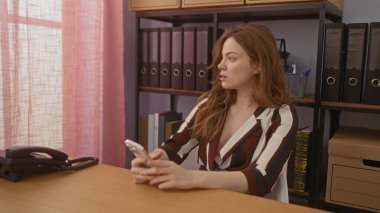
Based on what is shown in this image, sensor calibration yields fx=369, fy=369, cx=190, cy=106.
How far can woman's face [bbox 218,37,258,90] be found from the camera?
4.19 feet

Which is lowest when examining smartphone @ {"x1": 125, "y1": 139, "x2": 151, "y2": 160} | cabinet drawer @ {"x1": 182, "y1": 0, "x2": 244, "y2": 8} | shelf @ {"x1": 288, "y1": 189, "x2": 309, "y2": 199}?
shelf @ {"x1": 288, "y1": 189, "x2": 309, "y2": 199}

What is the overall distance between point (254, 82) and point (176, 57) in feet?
2.84

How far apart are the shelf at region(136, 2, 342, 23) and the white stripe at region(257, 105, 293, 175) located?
642 millimetres

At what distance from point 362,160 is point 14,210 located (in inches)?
55.4

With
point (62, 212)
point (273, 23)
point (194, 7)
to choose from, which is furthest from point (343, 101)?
point (62, 212)

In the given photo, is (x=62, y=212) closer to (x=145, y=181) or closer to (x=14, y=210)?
(x=14, y=210)

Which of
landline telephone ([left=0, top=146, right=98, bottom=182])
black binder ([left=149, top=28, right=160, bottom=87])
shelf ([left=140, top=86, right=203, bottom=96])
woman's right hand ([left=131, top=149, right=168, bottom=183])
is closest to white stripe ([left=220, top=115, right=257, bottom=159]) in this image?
woman's right hand ([left=131, top=149, right=168, bottom=183])

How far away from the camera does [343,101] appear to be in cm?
170

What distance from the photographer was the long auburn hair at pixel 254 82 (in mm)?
1274

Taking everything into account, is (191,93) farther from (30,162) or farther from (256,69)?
(30,162)

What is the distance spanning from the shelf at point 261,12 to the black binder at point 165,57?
110 millimetres

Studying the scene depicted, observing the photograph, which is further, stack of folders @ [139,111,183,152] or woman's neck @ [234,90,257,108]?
stack of folders @ [139,111,183,152]

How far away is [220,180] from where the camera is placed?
1.00 meters

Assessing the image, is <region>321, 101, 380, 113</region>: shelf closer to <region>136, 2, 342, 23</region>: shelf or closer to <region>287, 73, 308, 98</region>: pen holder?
<region>287, 73, 308, 98</region>: pen holder
